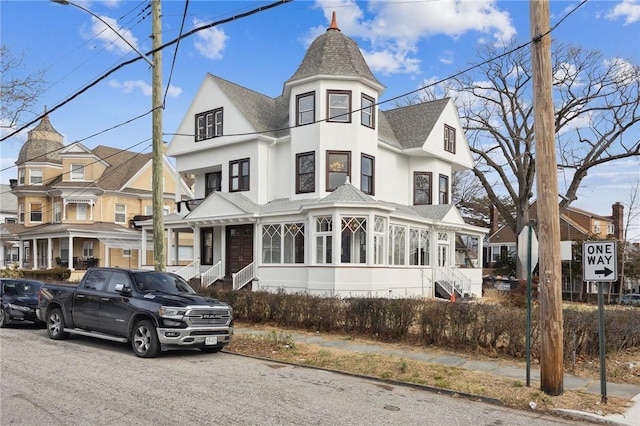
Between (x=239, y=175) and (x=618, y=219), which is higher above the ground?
(x=239, y=175)

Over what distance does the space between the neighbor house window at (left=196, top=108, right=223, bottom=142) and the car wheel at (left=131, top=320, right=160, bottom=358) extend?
16507 mm

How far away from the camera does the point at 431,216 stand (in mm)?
25812

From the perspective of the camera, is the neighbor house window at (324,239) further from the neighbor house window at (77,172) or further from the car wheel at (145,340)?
the neighbor house window at (77,172)

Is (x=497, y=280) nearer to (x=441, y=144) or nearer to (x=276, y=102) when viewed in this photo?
(x=441, y=144)

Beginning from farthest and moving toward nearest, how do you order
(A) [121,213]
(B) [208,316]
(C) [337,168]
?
(A) [121,213] < (C) [337,168] < (B) [208,316]

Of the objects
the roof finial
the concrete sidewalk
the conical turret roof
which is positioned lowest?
the concrete sidewalk

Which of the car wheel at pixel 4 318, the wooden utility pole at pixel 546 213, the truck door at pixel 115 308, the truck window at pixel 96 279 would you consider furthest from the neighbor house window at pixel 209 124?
the wooden utility pole at pixel 546 213

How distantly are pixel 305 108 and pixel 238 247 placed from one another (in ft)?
23.9

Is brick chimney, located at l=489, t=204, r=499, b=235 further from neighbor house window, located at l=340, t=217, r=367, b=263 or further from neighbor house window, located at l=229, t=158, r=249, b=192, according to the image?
neighbor house window, located at l=340, t=217, r=367, b=263

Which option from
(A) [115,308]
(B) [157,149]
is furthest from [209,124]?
(A) [115,308]

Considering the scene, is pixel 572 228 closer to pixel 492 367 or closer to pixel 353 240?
pixel 353 240

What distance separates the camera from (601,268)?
7980 mm

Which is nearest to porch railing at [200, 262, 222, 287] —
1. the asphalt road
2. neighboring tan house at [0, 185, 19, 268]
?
the asphalt road

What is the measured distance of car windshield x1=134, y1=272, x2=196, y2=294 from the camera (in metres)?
11.4
